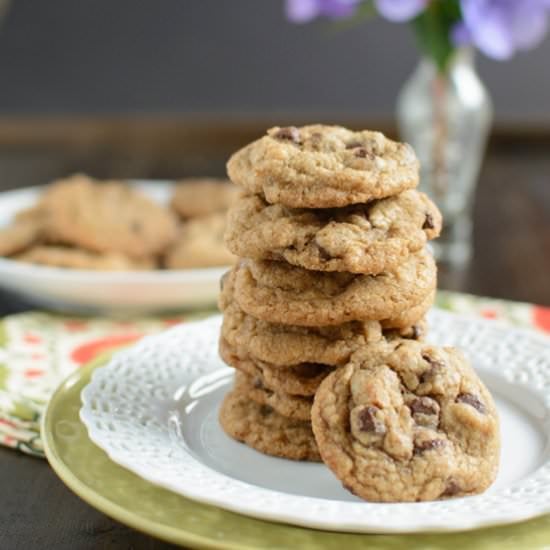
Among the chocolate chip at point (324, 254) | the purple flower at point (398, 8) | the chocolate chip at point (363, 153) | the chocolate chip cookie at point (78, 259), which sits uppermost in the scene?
the purple flower at point (398, 8)

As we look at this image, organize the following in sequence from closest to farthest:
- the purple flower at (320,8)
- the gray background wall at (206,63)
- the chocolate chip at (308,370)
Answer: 1. the chocolate chip at (308,370)
2. the purple flower at (320,8)
3. the gray background wall at (206,63)

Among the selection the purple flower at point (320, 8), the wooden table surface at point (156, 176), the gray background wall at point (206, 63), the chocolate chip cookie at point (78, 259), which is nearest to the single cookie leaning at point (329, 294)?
the wooden table surface at point (156, 176)

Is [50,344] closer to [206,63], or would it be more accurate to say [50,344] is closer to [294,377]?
[294,377]

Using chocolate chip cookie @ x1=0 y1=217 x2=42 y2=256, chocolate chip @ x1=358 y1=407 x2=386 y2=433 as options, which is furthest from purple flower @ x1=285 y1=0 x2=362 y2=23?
chocolate chip @ x1=358 y1=407 x2=386 y2=433

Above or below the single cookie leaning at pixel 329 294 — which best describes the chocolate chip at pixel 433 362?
below

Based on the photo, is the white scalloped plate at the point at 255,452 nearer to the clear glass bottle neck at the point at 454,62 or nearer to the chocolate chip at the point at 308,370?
the chocolate chip at the point at 308,370

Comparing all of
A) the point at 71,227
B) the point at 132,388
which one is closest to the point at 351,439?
the point at 132,388

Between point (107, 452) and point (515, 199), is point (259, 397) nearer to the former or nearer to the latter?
point (107, 452)
